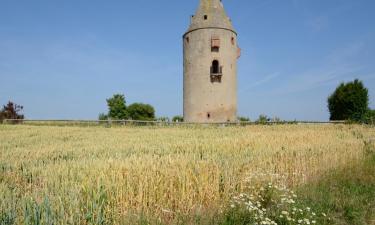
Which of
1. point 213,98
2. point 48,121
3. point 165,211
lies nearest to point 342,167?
point 165,211

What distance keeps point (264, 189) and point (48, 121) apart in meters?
33.4

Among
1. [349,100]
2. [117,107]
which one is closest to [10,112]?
[117,107]

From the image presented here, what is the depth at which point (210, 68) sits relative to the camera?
33531mm

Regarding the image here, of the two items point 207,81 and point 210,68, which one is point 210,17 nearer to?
point 210,68

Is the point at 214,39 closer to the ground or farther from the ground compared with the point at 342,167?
farther from the ground

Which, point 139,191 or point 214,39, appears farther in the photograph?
point 214,39

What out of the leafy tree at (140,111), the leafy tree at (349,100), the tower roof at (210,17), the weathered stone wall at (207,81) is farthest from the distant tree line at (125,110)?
the leafy tree at (349,100)

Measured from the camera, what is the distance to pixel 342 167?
26.0ft

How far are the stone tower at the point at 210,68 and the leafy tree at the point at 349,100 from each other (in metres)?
16.1

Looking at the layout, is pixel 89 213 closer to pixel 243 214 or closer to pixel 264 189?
pixel 243 214

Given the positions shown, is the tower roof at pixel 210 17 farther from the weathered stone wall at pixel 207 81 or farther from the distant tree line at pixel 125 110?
the distant tree line at pixel 125 110

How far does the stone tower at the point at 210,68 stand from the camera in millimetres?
33156

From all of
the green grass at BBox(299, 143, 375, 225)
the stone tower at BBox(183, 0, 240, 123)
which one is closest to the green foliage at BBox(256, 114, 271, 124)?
the stone tower at BBox(183, 0, 240, 123)

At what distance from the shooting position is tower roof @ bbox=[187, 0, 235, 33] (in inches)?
1345
